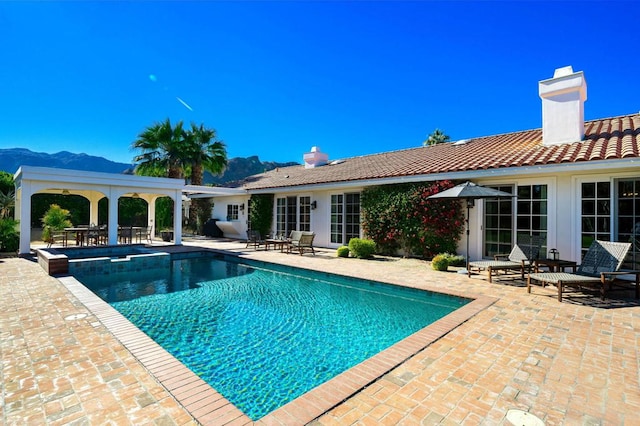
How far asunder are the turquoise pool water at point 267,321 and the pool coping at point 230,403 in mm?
500

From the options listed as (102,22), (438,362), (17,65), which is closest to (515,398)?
(438,362)

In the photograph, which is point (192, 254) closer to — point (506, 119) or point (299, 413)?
point (299, 413)

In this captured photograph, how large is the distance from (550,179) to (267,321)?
29.3ft

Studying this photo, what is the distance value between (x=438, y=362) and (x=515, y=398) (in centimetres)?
84

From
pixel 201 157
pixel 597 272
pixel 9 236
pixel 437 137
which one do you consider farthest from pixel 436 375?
pixel 437 137

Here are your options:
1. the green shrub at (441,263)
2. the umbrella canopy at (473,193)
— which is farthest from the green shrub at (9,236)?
the umbrella canopy at (473,193)

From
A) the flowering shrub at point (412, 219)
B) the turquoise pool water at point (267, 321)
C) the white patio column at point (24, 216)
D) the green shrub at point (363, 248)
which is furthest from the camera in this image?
the green shrub at point (363, 248)

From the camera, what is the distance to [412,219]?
11703 millimetres

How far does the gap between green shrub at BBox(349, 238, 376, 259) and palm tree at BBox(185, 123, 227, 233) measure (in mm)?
14211

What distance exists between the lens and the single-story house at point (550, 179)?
26.7 ft

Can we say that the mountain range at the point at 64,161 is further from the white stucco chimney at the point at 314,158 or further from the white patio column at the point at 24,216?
the white patio column at the point at 24,216

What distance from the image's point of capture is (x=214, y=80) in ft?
57.4

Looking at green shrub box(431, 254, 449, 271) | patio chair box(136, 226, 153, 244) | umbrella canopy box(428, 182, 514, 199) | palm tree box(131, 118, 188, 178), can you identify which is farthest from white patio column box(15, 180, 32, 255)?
umbrella canopy box(428, 182, 514, 199)

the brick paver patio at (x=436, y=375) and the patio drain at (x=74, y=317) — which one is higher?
the brick paver patio at (x=436, y=375)
